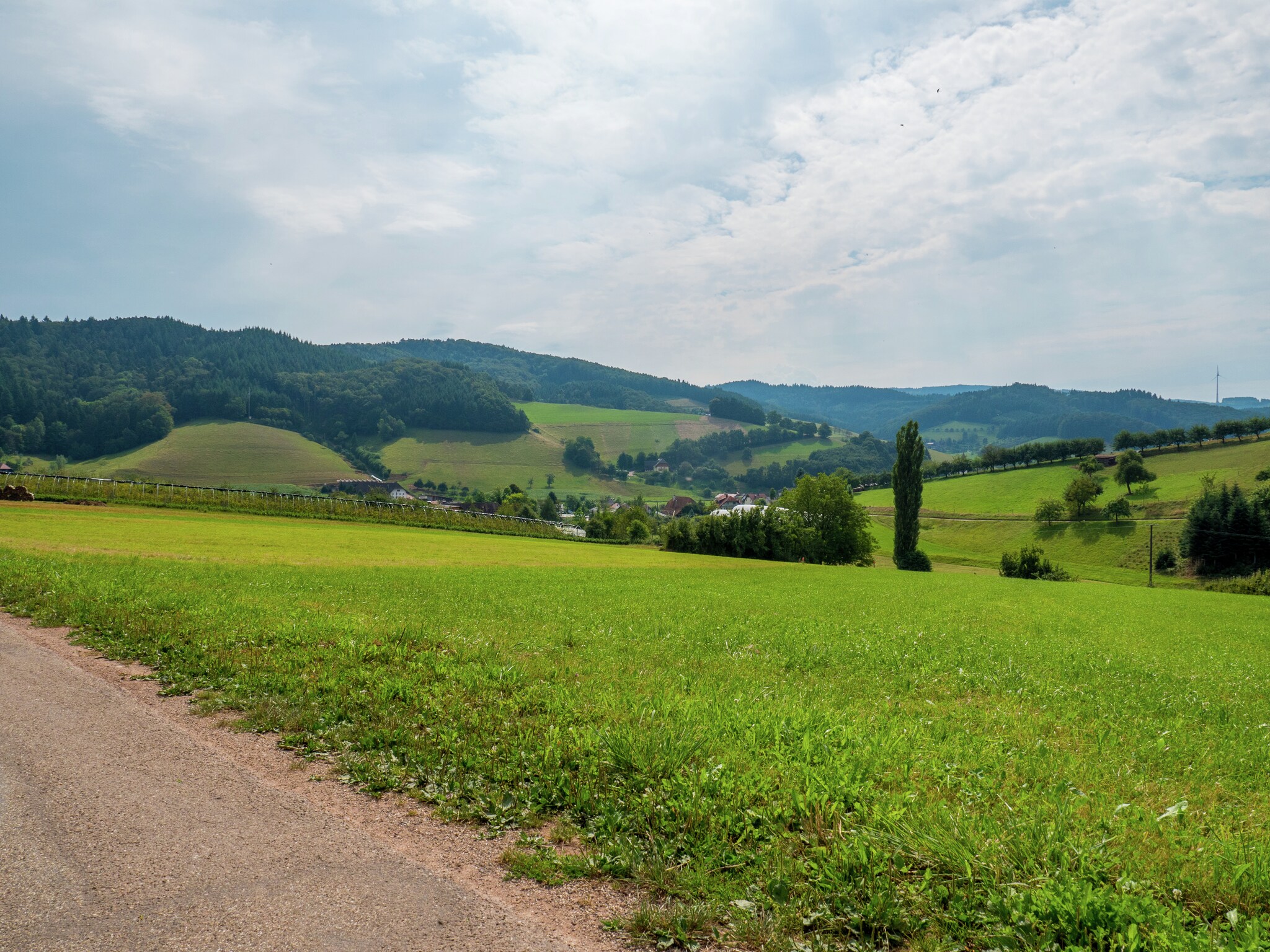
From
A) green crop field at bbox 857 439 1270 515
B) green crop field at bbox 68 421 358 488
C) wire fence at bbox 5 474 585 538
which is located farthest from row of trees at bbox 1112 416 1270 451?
green crop field at bbox 68 421 358 488

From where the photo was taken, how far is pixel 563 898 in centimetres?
525

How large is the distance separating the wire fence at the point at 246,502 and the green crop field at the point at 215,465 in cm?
9187

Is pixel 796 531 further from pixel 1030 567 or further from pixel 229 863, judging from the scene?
pixel 229 863

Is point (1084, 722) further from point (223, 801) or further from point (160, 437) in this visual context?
point (160, 437)

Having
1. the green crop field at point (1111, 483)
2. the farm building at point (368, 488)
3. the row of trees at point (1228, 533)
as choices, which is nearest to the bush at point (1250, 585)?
the row of trees at point (1228, 533)

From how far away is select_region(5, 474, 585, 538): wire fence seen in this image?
217ft

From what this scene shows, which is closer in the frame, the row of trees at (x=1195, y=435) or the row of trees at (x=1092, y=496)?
the row of trees at (x=1092, y=496)

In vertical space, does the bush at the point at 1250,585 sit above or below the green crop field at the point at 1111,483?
below

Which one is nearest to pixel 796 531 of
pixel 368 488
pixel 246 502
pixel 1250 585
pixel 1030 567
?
pixel 1030 567

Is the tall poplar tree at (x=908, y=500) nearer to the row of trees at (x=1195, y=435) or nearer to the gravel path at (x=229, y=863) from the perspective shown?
the gravel path at (x=229, y=863)

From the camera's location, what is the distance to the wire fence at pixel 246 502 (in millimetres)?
66000

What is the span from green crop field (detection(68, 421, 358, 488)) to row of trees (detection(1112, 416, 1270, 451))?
201 metres

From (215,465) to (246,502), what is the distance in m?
121

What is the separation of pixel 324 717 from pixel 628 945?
5658 mm
